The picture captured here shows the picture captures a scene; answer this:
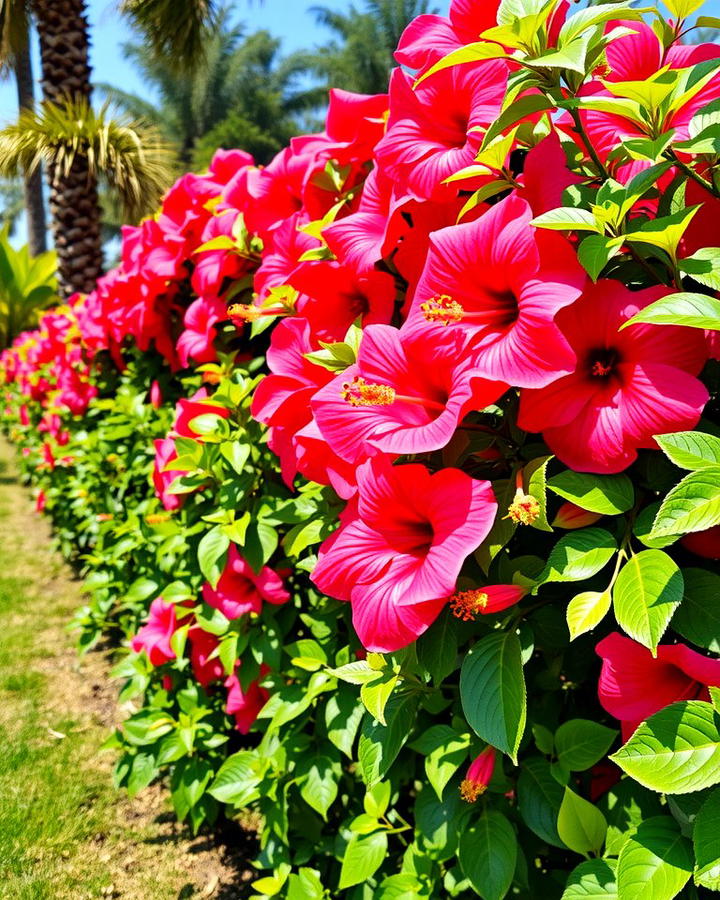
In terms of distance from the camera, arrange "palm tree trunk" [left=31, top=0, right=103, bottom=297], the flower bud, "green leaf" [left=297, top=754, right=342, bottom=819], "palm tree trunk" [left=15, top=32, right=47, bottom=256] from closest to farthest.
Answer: the flower bud
"green leaf" [left=297, top=754, right=342, bottom=819]
"palm tree trunk" [left=31, top=0, right=103, bottom=297]
"palm tree trunk" [left=15, top=32, right=47, bottom=256]

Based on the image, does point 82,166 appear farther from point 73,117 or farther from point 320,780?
point 320,780

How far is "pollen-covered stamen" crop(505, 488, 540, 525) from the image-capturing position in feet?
2.88

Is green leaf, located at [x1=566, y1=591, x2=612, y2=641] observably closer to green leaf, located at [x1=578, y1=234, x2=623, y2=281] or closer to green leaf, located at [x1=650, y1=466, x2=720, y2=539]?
green leaf, located at [x1=650, y1=466, x2=720, y2=539]

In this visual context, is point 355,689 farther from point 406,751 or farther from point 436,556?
point 436,556

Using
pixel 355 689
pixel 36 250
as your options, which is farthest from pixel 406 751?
pixel 36 250

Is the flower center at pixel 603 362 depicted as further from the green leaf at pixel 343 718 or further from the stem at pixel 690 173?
the green leaf at pixel 343 718

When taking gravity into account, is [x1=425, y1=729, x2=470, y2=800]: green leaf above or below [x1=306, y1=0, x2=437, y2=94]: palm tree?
below

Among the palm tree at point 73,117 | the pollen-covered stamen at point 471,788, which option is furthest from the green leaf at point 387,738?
the palm tree at point 73,117

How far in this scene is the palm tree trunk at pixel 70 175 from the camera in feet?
25.0

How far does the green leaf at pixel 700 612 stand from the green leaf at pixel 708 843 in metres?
0.17

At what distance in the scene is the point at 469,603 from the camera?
896mm

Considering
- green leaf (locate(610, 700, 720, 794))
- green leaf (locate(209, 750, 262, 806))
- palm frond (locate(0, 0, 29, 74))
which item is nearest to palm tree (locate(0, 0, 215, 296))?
palm frond (locate(0, 0, 29, 74))

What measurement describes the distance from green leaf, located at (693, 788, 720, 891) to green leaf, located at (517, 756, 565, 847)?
1.29 feet

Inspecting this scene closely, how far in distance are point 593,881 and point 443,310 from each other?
0.78 metres
